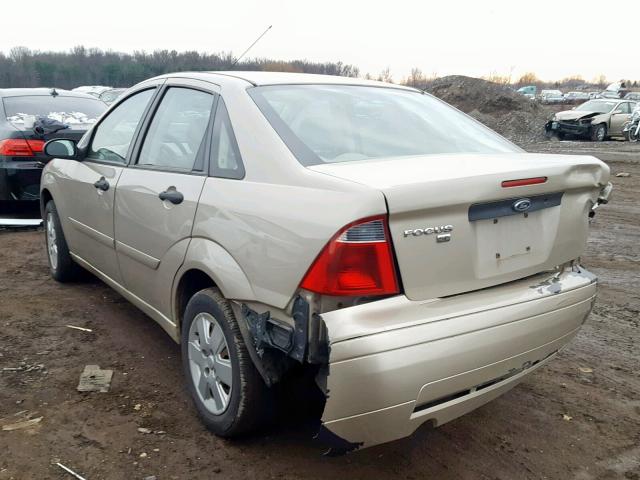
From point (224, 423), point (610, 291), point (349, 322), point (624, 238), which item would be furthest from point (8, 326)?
point (624, 238)

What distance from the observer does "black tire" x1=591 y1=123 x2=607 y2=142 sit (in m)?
21.5

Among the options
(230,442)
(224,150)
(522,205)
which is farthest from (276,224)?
(230,442)

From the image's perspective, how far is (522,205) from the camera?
2324mm

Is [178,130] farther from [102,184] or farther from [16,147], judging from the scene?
[16,147]

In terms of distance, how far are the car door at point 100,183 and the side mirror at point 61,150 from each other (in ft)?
0.23

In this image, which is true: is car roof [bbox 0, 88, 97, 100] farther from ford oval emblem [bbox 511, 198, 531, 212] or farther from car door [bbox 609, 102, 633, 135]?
car door [bbox 609, 102, 633, 135]

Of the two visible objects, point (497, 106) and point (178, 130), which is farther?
point (497, 106)

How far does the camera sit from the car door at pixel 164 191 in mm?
2873

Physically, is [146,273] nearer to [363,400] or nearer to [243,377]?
[243,377]

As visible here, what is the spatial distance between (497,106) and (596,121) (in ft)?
23.1

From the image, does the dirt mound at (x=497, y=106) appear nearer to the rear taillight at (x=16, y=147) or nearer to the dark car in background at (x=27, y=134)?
the dark car in background at (x=27, y=134)

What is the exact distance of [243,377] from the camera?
246 cm

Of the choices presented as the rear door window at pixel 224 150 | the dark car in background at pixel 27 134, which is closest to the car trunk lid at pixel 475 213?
the rear door window at pixel 224 150

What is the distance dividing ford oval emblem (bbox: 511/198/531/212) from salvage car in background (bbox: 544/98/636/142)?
21.4 m
